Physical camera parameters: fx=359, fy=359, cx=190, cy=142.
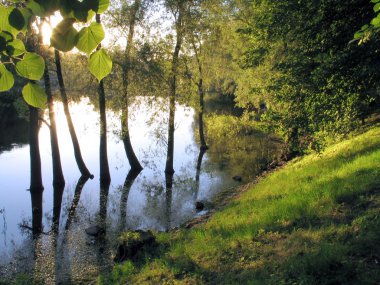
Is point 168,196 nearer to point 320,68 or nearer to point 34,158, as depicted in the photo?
point 34,158

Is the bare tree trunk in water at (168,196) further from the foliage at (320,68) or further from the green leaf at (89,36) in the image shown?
the green leaf at (89,36)

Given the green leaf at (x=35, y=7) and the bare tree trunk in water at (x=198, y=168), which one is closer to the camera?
the green leaf at (x=35, y=7)

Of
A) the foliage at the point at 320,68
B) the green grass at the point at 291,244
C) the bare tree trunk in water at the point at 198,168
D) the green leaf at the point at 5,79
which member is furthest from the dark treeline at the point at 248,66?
the green leaf at the point at 5,79

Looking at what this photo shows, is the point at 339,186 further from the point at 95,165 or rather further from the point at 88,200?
the point at 95,165

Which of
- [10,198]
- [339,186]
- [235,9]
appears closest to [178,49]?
[235,9]

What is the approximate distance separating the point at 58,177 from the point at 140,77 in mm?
7597

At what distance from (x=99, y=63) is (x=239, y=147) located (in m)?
30.5

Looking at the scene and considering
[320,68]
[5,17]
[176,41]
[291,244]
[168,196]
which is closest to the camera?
[5,17]

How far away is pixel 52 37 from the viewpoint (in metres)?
1.29

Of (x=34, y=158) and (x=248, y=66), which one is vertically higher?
(x=34, y=158)

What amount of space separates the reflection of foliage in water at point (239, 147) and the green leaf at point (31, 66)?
21121 mm

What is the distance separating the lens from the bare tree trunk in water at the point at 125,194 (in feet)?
50.6

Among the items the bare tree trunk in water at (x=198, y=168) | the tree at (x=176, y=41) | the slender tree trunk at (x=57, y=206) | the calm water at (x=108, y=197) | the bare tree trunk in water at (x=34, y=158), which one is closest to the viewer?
the calm water at (x=108, y=197)

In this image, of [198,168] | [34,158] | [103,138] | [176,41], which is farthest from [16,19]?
[198,168]
